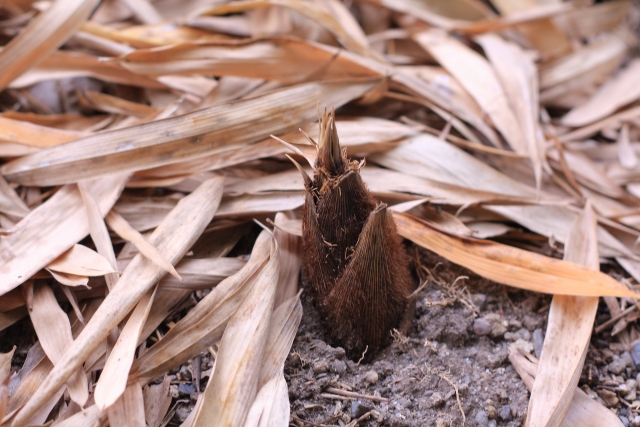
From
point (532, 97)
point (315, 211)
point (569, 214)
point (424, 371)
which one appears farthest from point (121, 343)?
point (532, 97)

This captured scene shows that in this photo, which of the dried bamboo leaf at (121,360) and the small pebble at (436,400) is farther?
the small pebble at (436,400)

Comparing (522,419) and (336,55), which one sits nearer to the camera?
(522,419)

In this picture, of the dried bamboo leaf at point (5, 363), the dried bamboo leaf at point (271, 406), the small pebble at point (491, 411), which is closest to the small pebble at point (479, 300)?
the small pebble at point (491, 411)

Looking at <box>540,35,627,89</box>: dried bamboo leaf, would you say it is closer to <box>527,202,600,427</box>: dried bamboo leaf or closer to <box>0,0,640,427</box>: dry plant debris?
<box>0,0,640,427</box>: dry plant debris

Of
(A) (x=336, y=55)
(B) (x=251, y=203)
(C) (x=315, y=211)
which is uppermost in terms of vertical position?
(A) (x=336, y=55)

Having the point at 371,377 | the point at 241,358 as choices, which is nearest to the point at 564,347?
the point at 371,377

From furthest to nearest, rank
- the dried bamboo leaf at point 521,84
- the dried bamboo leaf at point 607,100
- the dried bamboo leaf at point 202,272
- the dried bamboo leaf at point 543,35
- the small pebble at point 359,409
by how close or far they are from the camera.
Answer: the dried bamboo leaf at point 543,35 < the dried bamboo leaf at point 607,100 < the dried bamboo leaf at point 521,84 < the dried bamboo leaf at point 202,272 < the small pebble at point 359,409

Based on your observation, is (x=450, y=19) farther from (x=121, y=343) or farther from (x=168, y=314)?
(x=121, y=343)

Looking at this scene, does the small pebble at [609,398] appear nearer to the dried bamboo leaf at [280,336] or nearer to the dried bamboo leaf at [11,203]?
the dried bamboo leaf at [280,336]

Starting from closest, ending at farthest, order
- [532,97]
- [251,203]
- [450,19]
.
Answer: [251,203], [532,97], [450,19]
